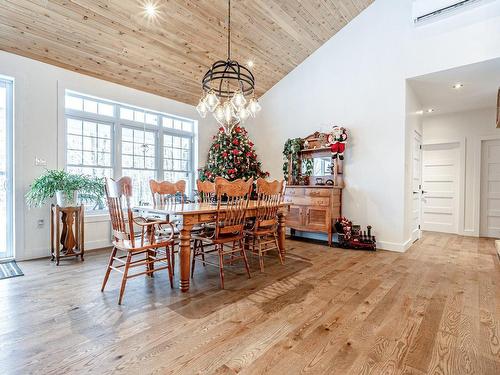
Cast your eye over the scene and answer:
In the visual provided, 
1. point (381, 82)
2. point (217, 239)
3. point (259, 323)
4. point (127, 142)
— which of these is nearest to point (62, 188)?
point (127, 142)

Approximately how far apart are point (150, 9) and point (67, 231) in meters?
3.15

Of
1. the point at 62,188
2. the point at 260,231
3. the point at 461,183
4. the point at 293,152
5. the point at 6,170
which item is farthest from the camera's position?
the point at 461,183

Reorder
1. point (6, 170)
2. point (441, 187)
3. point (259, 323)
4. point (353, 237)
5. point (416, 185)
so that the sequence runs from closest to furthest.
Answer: point (259, 323) < point (6, 170) < point (353, 237) < point (416, 185) < point (441, 187)

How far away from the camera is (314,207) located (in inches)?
189

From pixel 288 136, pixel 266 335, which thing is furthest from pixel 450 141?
pixel 266 335

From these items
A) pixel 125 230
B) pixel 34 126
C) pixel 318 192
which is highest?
pixel 34 126

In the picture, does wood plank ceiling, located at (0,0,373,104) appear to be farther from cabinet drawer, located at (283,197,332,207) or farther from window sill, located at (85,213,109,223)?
cabinet drawer, located at (283,197,332,207)

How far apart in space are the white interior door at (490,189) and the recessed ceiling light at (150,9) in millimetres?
6721

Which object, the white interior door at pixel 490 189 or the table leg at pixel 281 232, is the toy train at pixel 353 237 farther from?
the white interior door at pixel 490 189

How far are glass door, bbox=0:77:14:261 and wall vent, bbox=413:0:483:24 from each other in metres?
5.91

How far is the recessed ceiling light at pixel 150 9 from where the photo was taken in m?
3.41

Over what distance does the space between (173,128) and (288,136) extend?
7.94ft

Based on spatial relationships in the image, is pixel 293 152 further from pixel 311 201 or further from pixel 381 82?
pixel 381 82

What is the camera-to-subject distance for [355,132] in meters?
4.82
